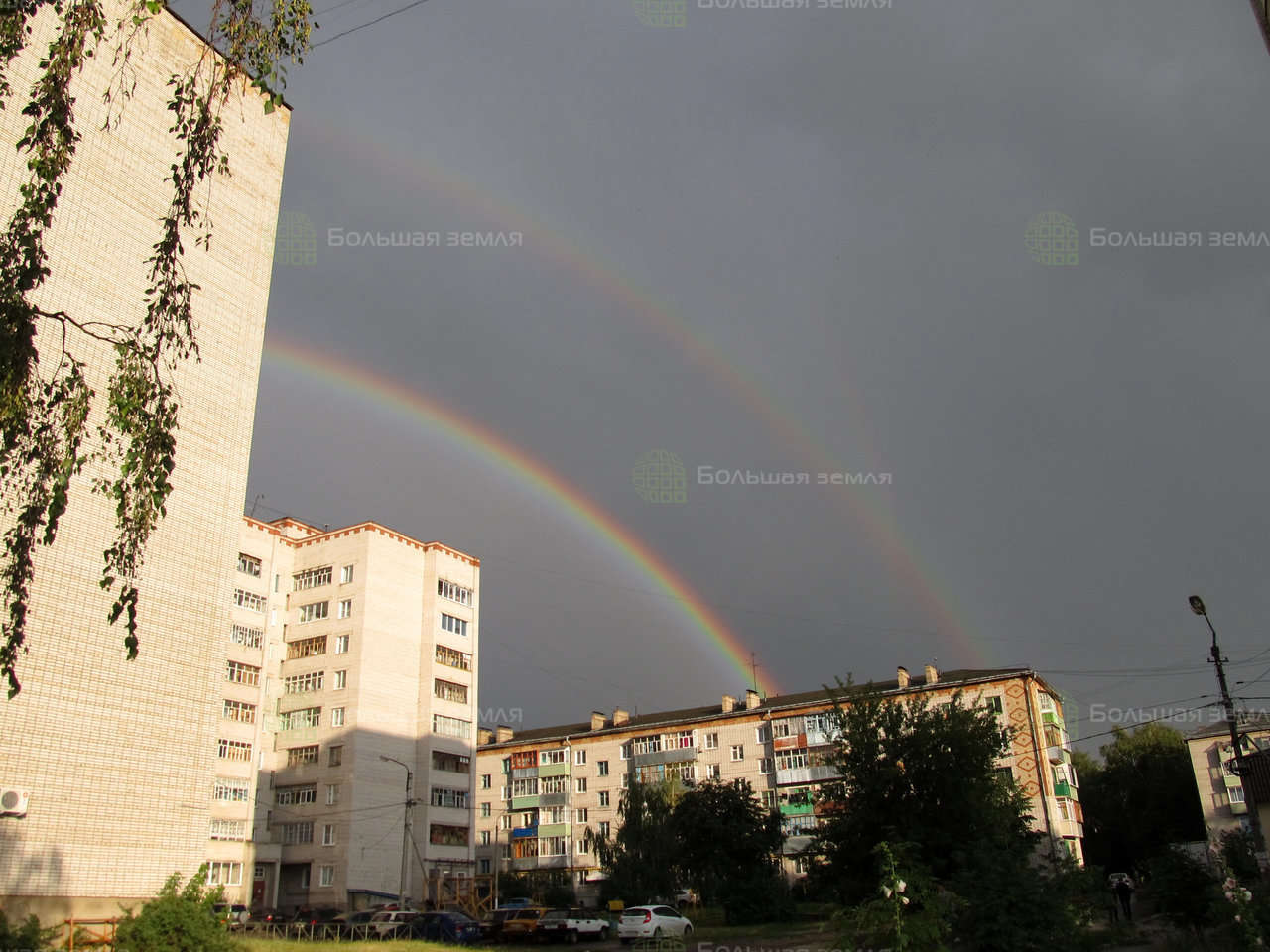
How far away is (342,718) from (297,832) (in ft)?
22.6

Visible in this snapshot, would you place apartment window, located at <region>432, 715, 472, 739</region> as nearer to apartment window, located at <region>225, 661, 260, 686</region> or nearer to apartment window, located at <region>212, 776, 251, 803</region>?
apartment window, located at <region>225, 661, 260, 686</region>

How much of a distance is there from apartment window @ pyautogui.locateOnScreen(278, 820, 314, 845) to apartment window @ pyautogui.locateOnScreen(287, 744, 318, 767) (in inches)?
135

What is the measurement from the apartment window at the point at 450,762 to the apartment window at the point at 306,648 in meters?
9.69

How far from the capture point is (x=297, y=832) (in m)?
54.8

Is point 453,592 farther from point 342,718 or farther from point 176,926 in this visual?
point 176,926

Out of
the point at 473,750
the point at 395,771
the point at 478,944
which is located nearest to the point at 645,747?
the point at 473,750

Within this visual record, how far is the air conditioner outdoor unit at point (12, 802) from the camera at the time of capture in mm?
15828

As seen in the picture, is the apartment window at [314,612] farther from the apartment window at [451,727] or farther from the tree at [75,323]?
the tree at [75,323]

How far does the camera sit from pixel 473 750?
61.8 meters

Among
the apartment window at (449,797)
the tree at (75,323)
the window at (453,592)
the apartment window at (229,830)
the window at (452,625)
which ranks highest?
the window at (453,592)

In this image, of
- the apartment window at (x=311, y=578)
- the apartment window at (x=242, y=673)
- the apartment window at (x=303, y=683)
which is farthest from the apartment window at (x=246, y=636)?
the apartment window at (x=311, y=578)

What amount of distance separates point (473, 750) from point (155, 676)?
45.2 meters

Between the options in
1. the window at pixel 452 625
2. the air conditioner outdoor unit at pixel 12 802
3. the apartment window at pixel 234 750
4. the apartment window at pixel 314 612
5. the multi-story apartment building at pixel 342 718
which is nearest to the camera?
the air conditioner outdoor unit at pixel 12 802

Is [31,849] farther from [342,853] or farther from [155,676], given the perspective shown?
[342,853]
